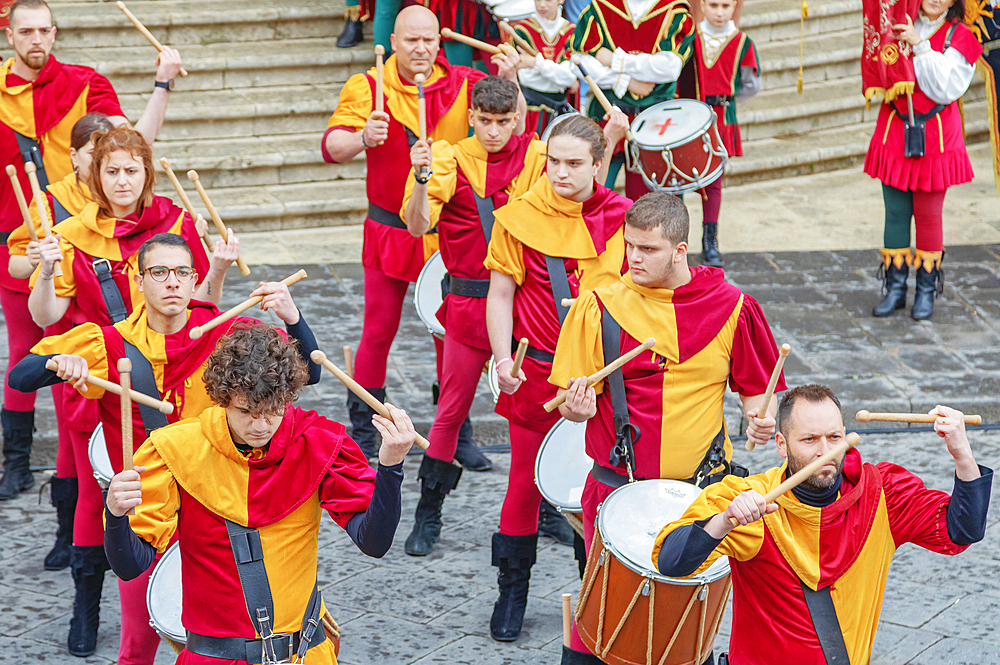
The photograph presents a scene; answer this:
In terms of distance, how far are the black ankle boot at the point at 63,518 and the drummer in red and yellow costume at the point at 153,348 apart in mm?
1158

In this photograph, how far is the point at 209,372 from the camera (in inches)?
126

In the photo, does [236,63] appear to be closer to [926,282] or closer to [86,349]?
[926,282]

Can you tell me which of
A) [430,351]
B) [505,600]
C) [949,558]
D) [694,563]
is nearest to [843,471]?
[694,563]

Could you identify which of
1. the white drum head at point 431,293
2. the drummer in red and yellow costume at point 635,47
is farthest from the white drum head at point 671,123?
the white drum head at point 431,293

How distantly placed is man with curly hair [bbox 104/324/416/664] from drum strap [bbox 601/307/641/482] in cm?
Result: 95

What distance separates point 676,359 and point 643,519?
0.49m

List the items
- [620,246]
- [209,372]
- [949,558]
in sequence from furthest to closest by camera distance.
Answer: [949,558] < [620,246] < [209,372]

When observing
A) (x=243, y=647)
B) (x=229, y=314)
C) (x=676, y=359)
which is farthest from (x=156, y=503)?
(x=676, y=359)

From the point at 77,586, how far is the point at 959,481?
3.09 m

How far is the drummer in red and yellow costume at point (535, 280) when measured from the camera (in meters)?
4.64

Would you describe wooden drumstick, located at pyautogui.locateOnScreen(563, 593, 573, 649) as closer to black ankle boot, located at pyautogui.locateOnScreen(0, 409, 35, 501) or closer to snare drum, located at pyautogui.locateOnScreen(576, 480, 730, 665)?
snare drum, located at pyautogui.locateOnScreen(576, 480, 730, 665)

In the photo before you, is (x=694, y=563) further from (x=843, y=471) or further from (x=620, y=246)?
(x=620, y=246)

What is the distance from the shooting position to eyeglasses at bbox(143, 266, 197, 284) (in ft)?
13.1

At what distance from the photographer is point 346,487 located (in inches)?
130
